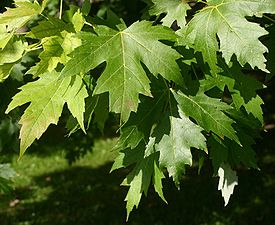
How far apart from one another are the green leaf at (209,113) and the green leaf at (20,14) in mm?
582

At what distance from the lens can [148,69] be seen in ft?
5.63

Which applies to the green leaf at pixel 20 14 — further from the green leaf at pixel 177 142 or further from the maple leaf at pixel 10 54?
the green leaf at pixel 177 142

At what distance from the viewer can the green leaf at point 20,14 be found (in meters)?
1.65

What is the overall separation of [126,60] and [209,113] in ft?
1.23

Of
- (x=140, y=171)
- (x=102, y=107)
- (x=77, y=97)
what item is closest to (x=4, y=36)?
(x=77, y=97)

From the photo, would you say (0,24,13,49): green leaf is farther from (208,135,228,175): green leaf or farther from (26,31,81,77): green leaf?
(208,135,228,175): green leaf

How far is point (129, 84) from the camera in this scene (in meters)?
1.60

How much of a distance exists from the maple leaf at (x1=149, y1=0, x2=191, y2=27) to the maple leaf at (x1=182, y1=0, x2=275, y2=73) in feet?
0.46

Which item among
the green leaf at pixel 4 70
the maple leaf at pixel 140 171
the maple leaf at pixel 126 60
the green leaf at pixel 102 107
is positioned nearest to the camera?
the maple leaf at pixel 126 60

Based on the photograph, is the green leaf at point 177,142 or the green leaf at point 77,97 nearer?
the green leaf at point 77,97

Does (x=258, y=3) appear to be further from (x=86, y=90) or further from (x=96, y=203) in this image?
(x=96, y=203)

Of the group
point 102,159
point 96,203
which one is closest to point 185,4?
point 96,203

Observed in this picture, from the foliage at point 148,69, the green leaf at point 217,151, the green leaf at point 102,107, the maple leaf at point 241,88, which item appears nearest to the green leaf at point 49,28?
the foliage at point 148,69

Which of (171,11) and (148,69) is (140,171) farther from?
(171,11)
